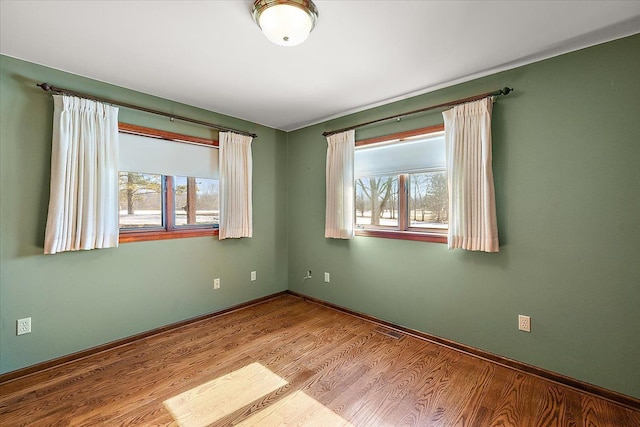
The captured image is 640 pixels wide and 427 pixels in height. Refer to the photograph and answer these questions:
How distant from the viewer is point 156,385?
206 centimetres

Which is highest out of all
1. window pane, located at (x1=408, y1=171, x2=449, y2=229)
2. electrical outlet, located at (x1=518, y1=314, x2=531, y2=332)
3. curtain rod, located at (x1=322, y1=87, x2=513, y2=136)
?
curtain rod, located at (x1=322, y1=87, x2=513, y2=136)

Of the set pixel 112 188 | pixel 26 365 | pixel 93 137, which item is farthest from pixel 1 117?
pixel 26 365

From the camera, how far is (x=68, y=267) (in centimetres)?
238

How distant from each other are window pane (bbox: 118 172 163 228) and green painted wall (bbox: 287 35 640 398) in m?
2.76

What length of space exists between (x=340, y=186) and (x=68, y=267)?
2.71 m

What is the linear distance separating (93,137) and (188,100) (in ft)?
3.25

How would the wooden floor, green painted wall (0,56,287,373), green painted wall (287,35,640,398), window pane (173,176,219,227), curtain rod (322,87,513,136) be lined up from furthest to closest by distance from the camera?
window pane (173,176,219,227) → curtain rod (322,87,513,136) → green painted wall (0,56,287,373) → green painted wall (287,35,640,398) → the wooden floor

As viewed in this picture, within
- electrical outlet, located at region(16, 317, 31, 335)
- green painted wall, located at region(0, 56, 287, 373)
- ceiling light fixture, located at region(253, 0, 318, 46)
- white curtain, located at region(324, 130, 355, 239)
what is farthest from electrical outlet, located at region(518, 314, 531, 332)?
electrical outlet, located at region(16, 317, 31, 335)

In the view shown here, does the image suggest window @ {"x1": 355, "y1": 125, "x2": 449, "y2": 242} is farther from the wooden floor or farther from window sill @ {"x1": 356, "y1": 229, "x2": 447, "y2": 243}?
the wooden floor

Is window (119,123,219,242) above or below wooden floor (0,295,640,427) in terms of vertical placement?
above

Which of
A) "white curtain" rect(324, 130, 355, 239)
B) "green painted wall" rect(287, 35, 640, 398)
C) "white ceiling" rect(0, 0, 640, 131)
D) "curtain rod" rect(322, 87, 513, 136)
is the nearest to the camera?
"white ceiling" rect(0, 0, 640, 131)

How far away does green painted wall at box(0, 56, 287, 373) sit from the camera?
2137mm

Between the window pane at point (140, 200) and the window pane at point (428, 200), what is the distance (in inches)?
106

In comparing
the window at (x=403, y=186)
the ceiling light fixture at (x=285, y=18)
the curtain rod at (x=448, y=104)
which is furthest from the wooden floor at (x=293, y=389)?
the ceiling light fixture at (x=285, y=18)
